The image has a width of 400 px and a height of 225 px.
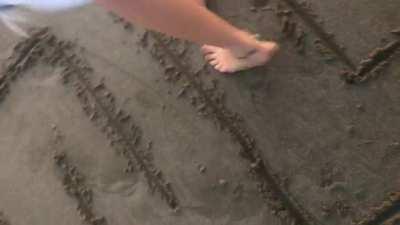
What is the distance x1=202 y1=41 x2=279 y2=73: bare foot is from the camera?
48.6 inches

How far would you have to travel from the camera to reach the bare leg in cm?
101

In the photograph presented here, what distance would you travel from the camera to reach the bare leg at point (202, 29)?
1006 mm

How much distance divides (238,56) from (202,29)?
0.18m

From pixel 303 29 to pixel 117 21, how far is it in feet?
1.51

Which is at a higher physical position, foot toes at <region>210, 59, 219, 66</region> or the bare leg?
the bare leg

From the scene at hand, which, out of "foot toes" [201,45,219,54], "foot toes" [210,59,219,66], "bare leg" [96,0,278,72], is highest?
"bare leg" [96,0,278,72]

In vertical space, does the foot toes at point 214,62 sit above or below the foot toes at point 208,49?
below

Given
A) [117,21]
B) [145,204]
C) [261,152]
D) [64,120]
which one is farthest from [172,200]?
[117,21]

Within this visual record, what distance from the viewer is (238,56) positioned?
1261mm

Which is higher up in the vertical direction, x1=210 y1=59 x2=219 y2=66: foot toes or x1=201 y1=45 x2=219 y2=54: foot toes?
x1=201 y1=45 x2=219 y2=54: foot toes

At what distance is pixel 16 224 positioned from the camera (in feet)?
4.78

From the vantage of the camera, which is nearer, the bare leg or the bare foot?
the bare leg

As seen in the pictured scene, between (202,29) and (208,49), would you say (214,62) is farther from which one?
(202,29)

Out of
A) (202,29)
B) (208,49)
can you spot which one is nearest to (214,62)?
(208,49)
